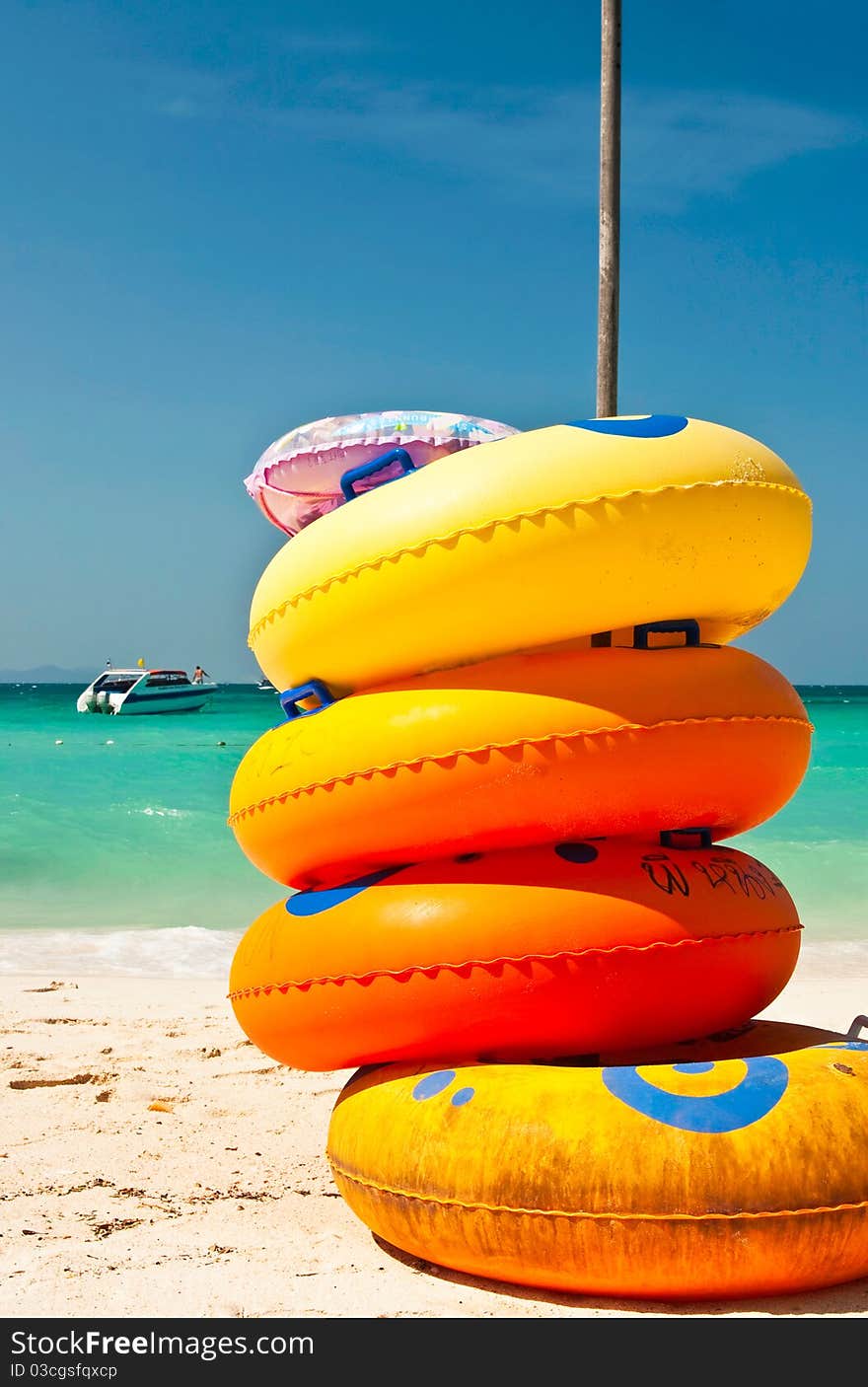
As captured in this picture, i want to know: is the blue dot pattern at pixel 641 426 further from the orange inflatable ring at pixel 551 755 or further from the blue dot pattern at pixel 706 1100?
the blue dot pattern at pixel 706 1100

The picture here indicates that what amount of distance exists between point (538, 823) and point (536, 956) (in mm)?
337

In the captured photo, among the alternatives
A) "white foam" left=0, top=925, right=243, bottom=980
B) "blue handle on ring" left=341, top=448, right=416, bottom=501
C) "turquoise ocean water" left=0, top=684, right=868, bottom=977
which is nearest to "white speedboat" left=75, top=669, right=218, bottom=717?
"turquoise ocean water" left=0, top=684, right=868, bottom=977

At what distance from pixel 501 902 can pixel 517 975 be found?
181mm

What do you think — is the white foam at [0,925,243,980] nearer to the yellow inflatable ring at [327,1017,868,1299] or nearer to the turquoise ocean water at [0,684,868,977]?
the turquoise ocean water at [0,684,868,977]

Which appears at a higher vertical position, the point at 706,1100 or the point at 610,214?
the point at 610,214

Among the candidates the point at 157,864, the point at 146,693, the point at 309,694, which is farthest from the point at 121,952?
the point at 146,693

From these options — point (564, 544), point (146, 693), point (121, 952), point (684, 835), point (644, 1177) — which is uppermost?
point (564, 544)

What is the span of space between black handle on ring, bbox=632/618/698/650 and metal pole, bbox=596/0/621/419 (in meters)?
0.84

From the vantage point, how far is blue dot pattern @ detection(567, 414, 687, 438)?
10.9ft

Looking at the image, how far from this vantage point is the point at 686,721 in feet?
10.7

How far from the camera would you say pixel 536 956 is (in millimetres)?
3123

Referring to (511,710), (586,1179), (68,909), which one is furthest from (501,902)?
(68,909)

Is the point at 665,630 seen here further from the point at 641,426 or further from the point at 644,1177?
the point at 644,1177

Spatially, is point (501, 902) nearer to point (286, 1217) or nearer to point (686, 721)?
point (686, 721)
